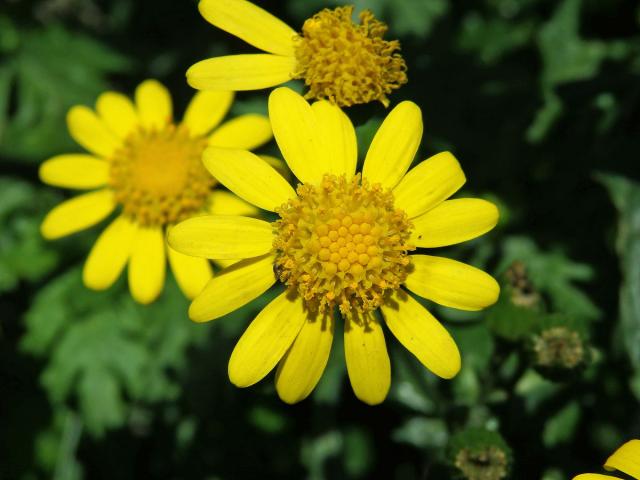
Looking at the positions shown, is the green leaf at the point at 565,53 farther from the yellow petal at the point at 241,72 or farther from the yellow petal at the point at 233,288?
the yellow petal at the point at 233,288

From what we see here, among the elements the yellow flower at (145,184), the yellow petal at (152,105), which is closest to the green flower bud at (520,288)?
the yellow flower at (145,184)

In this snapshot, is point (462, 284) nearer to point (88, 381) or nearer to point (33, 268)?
point (88, 381)

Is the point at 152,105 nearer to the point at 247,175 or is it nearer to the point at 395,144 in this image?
the point at 247,175

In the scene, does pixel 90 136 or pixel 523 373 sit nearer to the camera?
pixel 523 373

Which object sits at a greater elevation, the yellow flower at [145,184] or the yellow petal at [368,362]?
the yellow flower at [145,184]

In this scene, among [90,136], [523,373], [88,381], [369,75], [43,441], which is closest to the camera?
[369,75]

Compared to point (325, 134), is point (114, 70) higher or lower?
higher

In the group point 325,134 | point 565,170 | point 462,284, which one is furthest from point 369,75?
point 565,170
